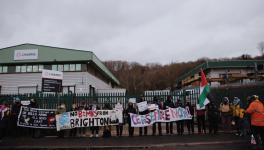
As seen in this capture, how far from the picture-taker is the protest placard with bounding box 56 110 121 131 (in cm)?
1535

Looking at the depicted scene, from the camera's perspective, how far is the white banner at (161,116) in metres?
15.4

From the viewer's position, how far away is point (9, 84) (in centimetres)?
3072

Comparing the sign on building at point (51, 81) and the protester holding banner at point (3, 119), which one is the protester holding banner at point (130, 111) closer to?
the sign on building at point (51, 81)

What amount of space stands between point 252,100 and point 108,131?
7527 millimetres

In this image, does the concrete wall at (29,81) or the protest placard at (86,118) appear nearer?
the protest placard at (86,118)

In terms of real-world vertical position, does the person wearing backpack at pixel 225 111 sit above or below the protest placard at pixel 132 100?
below

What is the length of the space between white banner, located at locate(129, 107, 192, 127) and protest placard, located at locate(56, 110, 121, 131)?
126cm

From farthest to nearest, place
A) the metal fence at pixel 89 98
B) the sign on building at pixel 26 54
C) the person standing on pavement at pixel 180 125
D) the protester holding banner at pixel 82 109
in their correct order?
the sign on building at pixel 26 54 < the metal fence at pixel 89 98 < the protester holding banner at pixel 82 109 < the person standing on pavement at pixel 180 125

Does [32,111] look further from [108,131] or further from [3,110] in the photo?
[108,131]

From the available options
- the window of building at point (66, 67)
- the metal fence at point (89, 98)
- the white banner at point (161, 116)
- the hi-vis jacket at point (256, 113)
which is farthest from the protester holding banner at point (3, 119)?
the window of building at point (66, 67)

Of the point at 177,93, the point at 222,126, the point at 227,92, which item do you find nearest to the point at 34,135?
the point at 177,93

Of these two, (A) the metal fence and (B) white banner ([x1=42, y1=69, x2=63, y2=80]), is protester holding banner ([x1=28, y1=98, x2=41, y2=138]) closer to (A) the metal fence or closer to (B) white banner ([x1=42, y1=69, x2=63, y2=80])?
(A) the metal fence

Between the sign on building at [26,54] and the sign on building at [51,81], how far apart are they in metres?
14.0

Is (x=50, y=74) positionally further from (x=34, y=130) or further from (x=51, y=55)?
(x=51, y=55)
